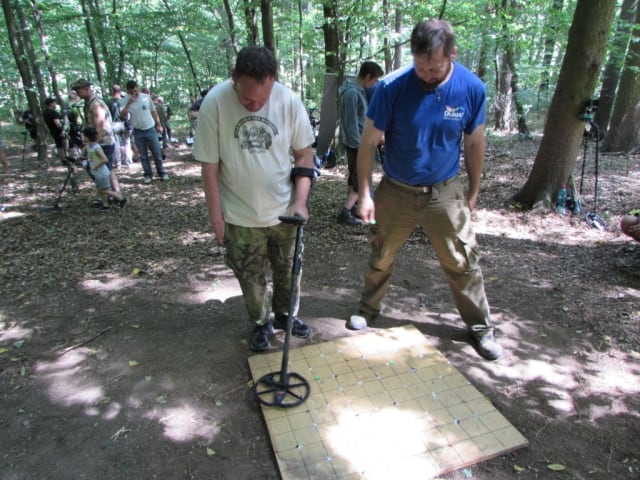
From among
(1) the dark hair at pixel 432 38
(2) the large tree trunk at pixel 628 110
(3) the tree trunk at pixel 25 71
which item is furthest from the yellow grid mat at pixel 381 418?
(3) the tree trunk at pixel 25 71

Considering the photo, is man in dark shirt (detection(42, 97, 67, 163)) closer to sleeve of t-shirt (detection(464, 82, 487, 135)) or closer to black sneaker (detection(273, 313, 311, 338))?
black sneaker (detection(273, 313, 311, 338))

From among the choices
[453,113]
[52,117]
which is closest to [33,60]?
[52,117]

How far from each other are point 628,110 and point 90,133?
9517mm

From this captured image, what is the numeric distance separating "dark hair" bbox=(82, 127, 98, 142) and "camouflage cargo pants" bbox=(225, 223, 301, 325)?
447cm

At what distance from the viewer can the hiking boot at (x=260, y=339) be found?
2.92 meters

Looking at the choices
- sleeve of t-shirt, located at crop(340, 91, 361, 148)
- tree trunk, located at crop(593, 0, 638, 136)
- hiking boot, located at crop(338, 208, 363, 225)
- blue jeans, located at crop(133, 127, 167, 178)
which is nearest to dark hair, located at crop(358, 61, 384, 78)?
sleeve of t-shirt, located at crop(340, 91, 361, 148)

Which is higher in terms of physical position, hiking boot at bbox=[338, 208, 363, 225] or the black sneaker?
hiking boot at bbox=[338, 208, 363, 225]

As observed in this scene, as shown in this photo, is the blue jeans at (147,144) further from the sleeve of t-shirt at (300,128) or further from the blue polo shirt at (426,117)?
the blue polo shirt at (426,117)

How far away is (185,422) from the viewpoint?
235 centimetres

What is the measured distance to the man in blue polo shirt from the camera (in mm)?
2393

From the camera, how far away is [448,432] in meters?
2.21

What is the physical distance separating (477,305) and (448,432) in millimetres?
917

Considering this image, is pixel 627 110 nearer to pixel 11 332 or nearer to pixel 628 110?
pixel 628 110

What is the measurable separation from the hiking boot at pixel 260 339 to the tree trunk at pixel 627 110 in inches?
327
